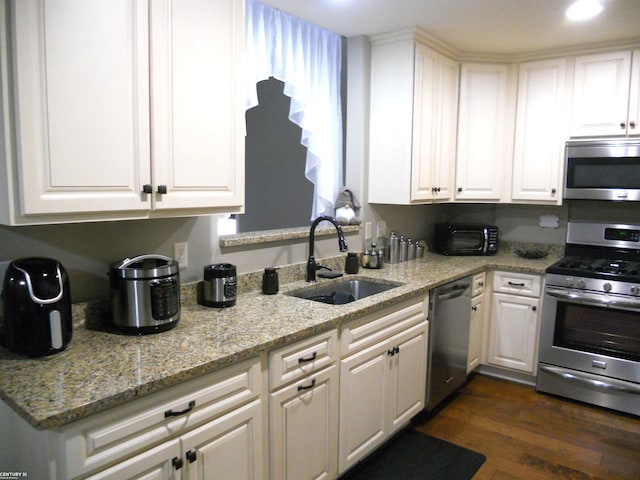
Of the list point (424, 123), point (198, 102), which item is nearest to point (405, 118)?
point (424, 123)

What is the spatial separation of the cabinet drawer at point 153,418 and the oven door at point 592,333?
7.62 ft

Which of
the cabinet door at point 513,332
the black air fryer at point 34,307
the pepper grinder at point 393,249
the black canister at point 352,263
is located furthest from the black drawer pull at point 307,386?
the cabinet door at point 513,332

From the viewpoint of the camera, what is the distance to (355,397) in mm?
2170

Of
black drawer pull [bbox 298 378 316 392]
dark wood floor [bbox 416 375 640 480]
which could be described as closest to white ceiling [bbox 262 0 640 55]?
black drawer pull [bbox 298 378 316 392]

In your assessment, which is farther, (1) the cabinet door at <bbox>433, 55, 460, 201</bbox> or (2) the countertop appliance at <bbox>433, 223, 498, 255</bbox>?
(2) the countertop appliance at <bbox>433, 223, 498, 255</bbox>

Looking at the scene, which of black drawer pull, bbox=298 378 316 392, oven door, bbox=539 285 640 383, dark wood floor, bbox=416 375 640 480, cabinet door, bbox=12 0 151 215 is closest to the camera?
cabinet door, bbox=12 0 151 215

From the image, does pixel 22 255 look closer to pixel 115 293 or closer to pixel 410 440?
pixel 115 293

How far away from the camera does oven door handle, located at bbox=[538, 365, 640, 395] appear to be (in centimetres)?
289

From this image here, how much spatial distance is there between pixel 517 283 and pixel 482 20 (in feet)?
5.75

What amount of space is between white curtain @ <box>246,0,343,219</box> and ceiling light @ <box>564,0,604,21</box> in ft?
4.42

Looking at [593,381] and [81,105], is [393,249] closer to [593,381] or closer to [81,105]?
[593,381]

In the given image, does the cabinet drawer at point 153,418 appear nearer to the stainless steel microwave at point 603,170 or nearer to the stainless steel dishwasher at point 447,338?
the stainless steel dishwasher at point 447,338

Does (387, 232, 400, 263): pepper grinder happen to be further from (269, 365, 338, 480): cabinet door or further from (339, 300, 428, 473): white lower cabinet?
(269, 365, 338, 480): cabinet door

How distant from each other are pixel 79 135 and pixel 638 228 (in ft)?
11.8
